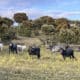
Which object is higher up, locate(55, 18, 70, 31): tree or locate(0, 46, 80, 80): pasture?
locate(0, 46, 80, 80): pasture

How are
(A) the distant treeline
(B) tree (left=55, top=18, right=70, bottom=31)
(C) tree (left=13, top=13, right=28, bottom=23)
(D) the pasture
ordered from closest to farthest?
(D) the pasture, (A) the distant treeline, (B) tree (left=55, top=18, right=70, bottom=31), (C) tree (left=13, top=13, right=28, bottom=23)

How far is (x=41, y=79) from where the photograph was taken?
627 inches

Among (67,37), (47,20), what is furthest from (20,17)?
(67,37)

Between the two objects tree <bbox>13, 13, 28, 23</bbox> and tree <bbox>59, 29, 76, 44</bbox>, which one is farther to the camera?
tree <bbox>13, 13, 28, 23</bbox>

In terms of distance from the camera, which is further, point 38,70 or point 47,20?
point 47,20

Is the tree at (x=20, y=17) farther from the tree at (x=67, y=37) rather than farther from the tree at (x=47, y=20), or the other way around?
the tree at (x=67, y=37)

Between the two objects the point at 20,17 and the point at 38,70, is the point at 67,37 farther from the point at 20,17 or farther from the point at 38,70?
the point at 38,70

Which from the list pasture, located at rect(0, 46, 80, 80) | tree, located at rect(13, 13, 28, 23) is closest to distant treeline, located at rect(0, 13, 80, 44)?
tree, located at rect(13, 13, 28, 23)

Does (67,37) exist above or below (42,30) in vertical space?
above

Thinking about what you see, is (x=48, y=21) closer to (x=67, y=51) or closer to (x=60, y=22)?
(x=60, y=22)

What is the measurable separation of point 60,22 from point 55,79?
53885mm

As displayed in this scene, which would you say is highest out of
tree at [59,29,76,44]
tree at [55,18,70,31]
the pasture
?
the pasture

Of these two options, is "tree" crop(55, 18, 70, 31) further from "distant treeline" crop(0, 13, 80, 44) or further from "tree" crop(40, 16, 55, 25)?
"tree" crop(40, 16, 55, 25)

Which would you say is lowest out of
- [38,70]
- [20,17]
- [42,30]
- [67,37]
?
[42,30]
